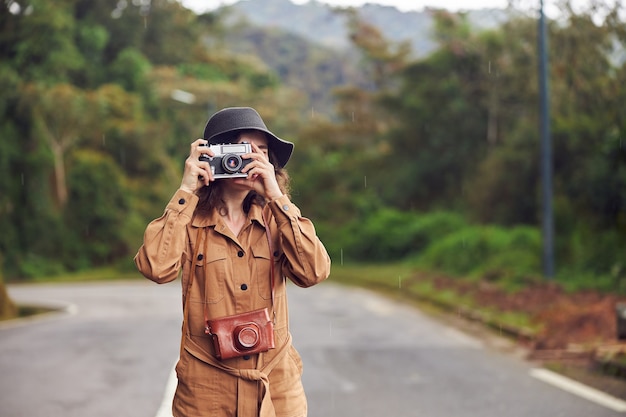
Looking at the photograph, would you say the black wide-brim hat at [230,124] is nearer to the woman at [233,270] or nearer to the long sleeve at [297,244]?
the woman at [233,270]

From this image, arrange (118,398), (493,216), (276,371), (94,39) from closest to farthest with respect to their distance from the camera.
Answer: (276,371)
(118,398)
(493,216)
(94,39)

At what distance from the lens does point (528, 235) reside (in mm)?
22234

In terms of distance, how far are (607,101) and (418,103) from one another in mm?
15666

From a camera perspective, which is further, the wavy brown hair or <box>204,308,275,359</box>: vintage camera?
the wavy brown hair

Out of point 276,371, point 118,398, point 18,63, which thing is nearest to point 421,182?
point 18,63

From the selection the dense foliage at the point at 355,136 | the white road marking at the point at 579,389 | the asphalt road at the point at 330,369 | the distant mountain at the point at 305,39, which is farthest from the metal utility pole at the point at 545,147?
the distant mountain at the point at 305,39

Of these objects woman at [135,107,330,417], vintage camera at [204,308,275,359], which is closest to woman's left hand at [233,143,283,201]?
woman at [135,107,330,417]

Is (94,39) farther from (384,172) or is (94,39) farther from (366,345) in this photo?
(366,345)

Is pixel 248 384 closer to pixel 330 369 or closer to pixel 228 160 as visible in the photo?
pixel 228 160

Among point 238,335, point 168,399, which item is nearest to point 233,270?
point 238,335

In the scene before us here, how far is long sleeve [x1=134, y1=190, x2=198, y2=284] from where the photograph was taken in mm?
3199

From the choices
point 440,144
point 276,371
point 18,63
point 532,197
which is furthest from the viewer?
point 18,63

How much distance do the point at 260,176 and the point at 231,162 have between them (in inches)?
4.8

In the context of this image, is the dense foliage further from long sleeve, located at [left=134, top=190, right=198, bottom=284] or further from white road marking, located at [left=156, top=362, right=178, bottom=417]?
long sleeve, located at [left=134, top=190, right=198, bottom=284]
